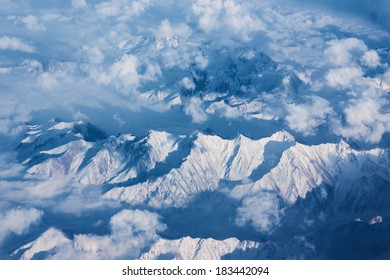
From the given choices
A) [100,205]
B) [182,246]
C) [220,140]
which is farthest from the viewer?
[220,140]

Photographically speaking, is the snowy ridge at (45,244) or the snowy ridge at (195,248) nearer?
the snowy ridge at (45,244)

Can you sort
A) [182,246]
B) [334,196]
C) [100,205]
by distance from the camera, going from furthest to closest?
1. [334,196]
2. [100,205]
3. [182,246]

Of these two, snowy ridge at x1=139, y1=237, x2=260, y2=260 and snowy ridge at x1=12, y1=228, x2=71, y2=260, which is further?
snowy ridge at x1=139, y1=237, x2=260, y2=260

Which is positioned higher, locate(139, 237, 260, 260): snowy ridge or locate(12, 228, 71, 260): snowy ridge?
locate(139, 237, 260, 260): snowy ridge

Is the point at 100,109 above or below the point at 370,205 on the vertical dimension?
below

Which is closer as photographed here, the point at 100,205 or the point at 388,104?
the point at 100,205

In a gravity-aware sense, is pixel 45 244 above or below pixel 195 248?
below

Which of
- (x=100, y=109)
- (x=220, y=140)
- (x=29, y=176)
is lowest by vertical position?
(x=100, y=109)

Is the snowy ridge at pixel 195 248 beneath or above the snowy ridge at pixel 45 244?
above

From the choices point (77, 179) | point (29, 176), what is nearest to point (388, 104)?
point (77, 179)

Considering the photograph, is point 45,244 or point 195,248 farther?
point 195,248

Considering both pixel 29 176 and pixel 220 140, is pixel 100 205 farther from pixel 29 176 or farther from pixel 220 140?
pixel 220 140
